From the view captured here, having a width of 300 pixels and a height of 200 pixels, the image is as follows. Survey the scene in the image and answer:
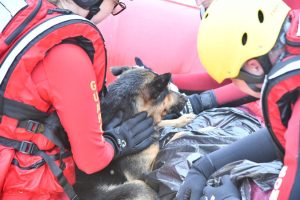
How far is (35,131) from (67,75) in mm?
369

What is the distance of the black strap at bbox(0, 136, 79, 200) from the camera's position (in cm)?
245

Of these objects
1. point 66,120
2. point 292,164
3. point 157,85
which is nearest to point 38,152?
point 66,120

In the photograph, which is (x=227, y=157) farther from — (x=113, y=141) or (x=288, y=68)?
(x=288, y=68)

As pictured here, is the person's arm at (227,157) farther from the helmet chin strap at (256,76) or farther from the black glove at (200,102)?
the black glove at (200,102)

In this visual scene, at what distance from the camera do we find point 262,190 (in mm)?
2238

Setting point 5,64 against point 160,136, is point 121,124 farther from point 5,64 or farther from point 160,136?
point 5,64

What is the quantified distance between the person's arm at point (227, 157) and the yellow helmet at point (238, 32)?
0.51 metres

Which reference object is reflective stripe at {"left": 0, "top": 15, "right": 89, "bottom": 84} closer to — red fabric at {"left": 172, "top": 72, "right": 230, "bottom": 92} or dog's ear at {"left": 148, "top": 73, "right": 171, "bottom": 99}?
dog's ear at {"left": 148, "top": 73, "right": 171, "bottom": 99}

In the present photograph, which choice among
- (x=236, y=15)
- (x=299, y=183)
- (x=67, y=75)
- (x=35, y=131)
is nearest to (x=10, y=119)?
(x=35, y=131)

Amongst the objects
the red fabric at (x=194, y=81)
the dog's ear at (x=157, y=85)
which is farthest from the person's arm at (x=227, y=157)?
the red fabric at (x=194, y=81)

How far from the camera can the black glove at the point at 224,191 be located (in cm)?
221

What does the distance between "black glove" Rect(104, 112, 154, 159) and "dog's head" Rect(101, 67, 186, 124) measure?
0.38 ft

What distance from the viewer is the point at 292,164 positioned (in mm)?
1682

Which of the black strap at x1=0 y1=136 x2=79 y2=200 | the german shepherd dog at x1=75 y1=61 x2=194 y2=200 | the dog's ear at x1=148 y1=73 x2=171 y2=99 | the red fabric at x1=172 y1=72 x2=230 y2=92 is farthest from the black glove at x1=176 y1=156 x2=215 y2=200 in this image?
the red fabric at x1=172 y1=72 x2=230 y2=92
